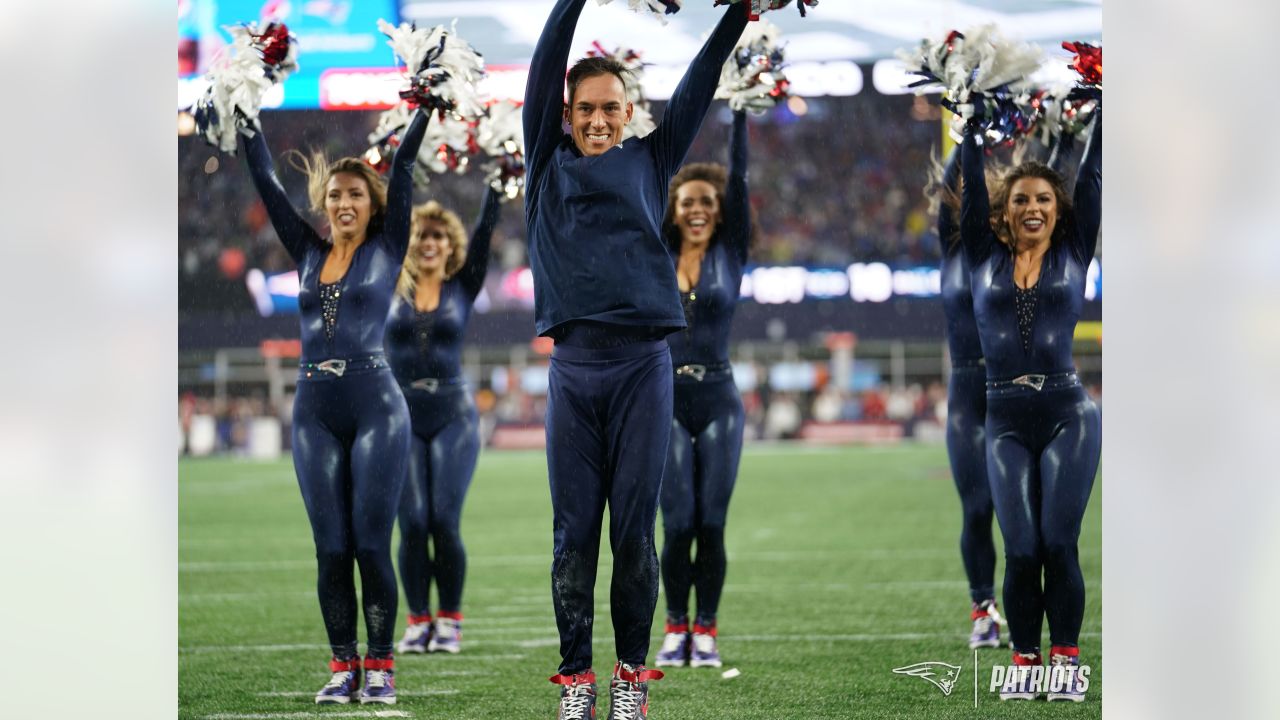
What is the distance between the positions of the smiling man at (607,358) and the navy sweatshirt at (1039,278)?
1.13 meters

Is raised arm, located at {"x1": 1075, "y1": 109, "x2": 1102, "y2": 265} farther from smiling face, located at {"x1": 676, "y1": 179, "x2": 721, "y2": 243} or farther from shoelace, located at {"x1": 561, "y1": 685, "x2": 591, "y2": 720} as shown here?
shoelace, located at {"x1": 561, "y1": 685, "x2": 591, "y2": 720}

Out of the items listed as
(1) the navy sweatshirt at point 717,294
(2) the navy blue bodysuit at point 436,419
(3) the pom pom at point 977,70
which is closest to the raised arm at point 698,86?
(3) the pom pom at point 977,70

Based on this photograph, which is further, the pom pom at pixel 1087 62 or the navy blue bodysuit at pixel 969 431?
the navy blue bodysuit at pixel 969 431

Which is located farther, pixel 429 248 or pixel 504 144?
pixel 429 248

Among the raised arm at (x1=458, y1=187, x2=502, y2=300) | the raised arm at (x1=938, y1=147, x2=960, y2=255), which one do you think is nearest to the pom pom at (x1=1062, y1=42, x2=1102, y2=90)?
the raised arm at (x1=938, y1=147, x2=960, y2=255)

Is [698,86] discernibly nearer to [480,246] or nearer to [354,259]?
[354,259]

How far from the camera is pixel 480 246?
15.6 feet

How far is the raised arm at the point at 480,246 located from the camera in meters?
4.60

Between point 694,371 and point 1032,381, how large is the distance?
1122 millimetres

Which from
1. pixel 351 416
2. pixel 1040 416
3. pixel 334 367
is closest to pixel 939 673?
pixel 1040 416

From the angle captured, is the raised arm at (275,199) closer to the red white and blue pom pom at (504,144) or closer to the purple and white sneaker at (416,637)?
the red white and blue pom pom at (504,144)
